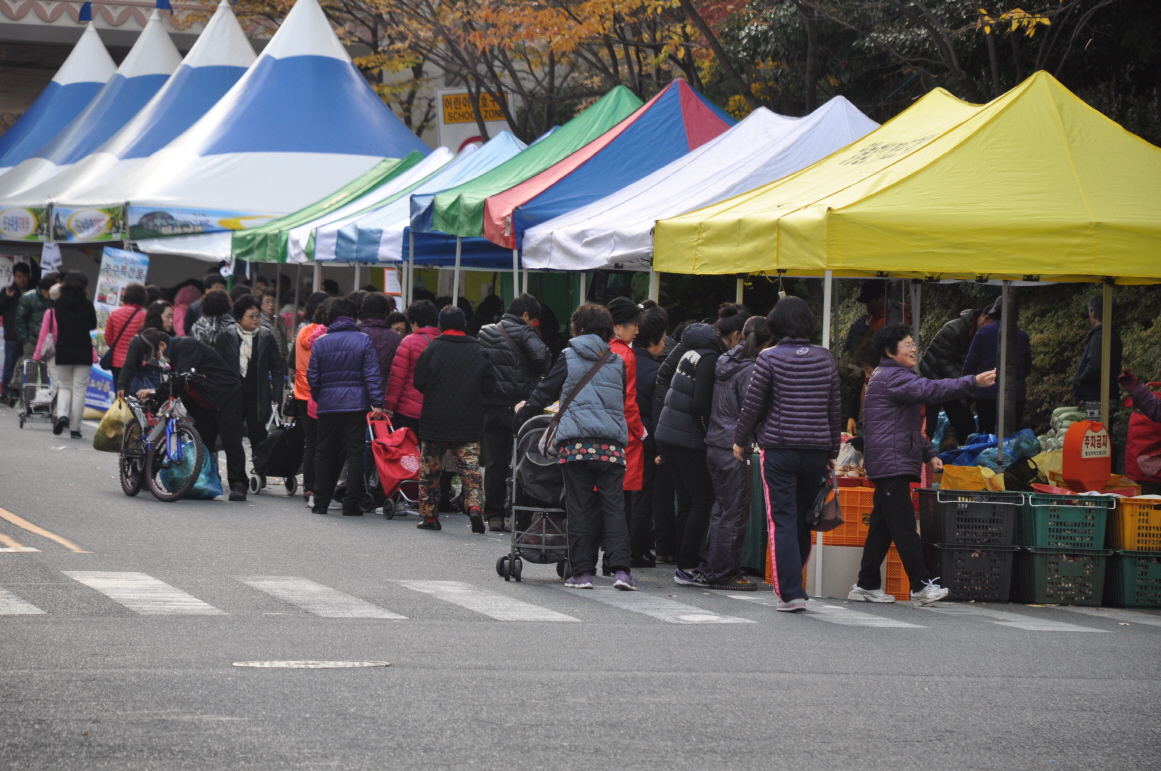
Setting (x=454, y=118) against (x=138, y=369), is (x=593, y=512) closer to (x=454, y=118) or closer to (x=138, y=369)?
(x=138, y=369)

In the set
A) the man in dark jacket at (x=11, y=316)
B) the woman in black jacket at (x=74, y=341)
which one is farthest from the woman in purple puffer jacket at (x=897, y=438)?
the man in dark jacket at (x=11, y=316)

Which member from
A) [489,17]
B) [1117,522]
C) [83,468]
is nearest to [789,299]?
[1117,522]

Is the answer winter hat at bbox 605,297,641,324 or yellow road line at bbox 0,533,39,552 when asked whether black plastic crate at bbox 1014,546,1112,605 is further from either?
yellow road line at bbox 0,533,39,552

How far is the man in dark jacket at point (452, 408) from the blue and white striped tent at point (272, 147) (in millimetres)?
12298

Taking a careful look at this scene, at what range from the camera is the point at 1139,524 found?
9.88 meters

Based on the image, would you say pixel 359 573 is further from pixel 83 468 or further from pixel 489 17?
pixel 489 17

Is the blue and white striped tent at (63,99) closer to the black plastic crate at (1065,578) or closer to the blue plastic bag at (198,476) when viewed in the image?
the blue plastic bag at (198,476)

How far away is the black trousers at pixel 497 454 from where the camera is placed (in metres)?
12.5

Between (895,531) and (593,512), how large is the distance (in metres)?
1.92

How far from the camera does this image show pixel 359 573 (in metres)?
9.92

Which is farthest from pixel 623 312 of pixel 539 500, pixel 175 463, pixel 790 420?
pixel 175 463

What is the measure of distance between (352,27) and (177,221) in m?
14.0

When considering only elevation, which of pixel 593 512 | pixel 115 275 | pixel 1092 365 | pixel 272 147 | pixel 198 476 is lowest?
pixel 198 476

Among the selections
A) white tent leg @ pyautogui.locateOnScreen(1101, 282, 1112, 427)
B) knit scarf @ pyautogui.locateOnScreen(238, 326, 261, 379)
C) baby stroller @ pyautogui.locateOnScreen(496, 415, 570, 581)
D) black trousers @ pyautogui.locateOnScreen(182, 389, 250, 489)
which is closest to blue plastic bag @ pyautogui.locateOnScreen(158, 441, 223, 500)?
black trousers @ pyautogui.locateOnScreen(182, 389, 250, 489)
